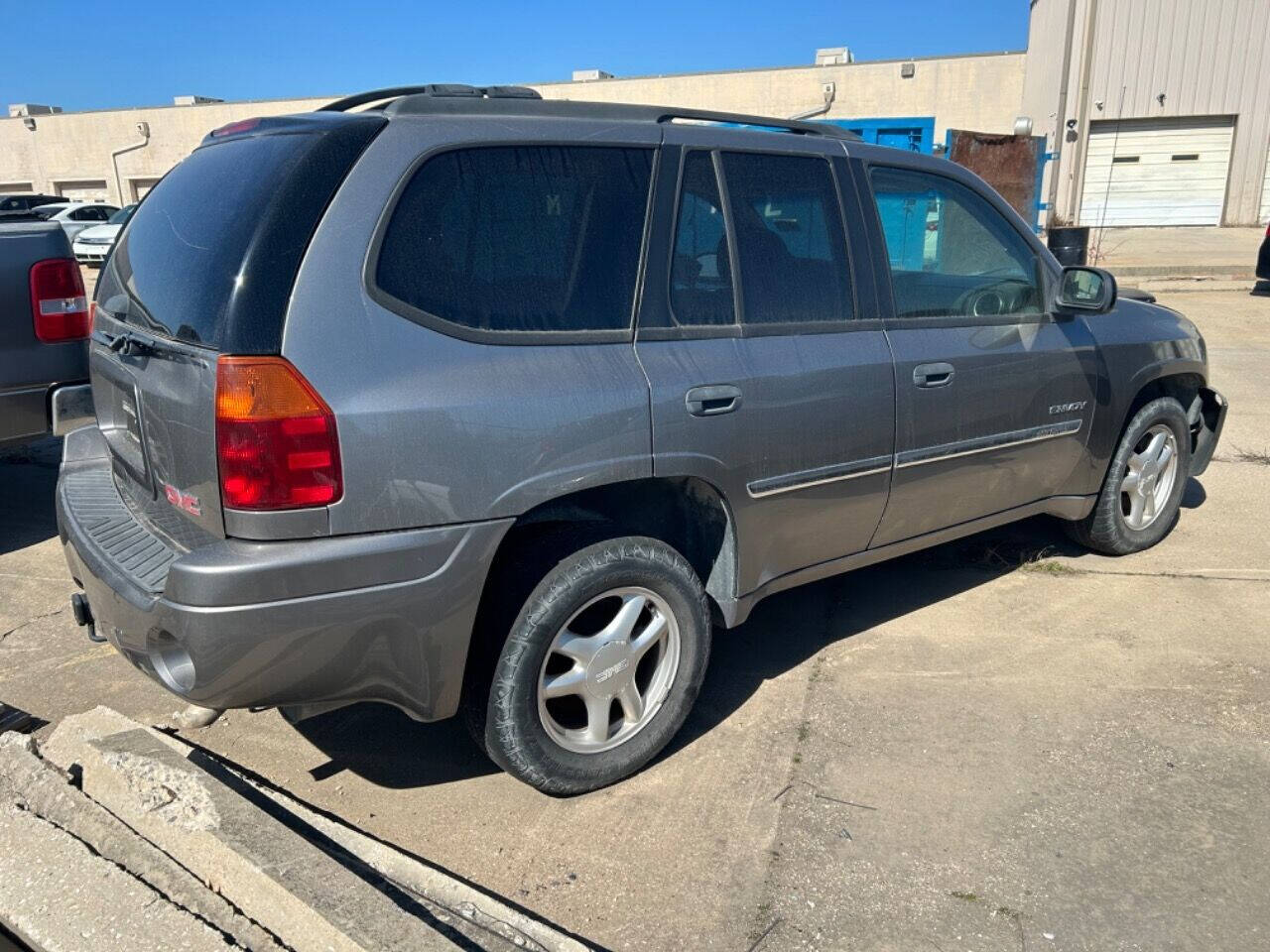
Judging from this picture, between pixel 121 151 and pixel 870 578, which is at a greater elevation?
pixel 121 151

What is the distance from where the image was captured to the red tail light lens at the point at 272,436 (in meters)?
2.31

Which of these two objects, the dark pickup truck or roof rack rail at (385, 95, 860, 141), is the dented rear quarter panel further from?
the dark pickup truck

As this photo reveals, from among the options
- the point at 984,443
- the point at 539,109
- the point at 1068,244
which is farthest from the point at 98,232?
the point at 984,443

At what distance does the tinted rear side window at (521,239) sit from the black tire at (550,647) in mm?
652

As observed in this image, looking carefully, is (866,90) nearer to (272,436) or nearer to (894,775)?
(894,775)

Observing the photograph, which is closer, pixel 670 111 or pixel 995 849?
pixel 995 849

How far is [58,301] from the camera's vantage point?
4754 millimetres

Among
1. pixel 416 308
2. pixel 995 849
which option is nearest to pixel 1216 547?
pixel 995 849

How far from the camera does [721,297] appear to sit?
3074 mm

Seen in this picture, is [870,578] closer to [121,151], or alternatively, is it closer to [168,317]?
[168,317]

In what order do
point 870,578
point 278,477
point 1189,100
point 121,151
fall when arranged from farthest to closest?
point 121,151 → point 1189,100 → point 870,578 → point 278,477

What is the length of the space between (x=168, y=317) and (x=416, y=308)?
70 cm

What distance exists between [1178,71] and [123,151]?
121 ft

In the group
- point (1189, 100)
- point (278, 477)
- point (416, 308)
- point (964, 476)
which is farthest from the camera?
point (1189, 100)
